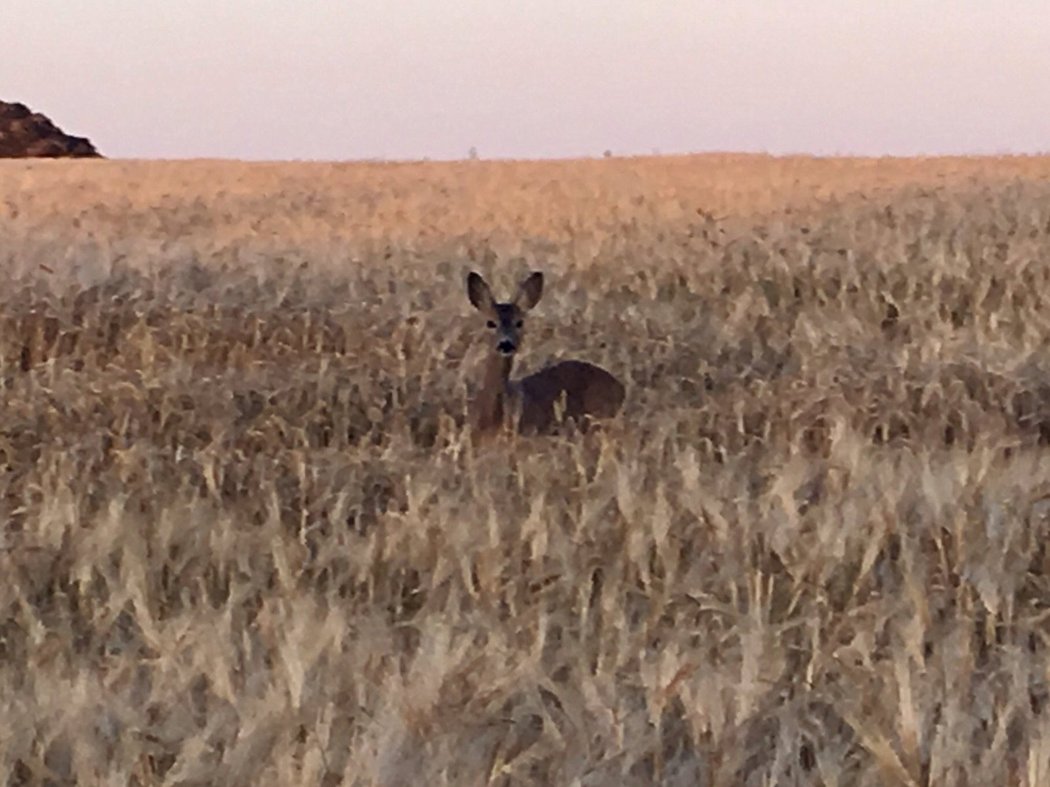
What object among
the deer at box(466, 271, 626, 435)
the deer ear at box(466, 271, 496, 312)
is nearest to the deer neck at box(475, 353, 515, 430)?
the deer at box(466, 271, 626, 435)

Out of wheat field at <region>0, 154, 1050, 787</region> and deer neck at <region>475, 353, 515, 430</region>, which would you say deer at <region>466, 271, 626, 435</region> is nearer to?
deer neck at <region>475, 353, 515, 430</region>

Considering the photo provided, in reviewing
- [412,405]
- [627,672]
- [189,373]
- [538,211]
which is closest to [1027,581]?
[627,672]

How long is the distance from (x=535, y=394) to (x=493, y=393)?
152mm

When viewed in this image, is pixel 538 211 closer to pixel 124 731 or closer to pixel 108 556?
pixel 108 556

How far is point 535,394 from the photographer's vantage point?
19.2ft

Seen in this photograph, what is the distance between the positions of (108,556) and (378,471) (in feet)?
3.66

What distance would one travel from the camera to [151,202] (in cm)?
1508

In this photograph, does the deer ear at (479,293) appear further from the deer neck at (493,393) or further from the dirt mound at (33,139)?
the dirt mound at (33,139)

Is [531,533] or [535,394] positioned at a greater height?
[531,533]

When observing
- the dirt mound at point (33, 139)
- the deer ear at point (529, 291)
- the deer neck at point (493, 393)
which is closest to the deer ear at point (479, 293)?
the deer ear at point (529, 291)

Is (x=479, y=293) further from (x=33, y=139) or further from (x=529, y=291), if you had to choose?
(x=33, y=139)

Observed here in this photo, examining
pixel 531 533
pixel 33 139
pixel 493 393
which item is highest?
pixel 531 533

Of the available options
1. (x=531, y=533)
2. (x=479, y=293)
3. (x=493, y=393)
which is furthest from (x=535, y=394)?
(x=531, y=533)

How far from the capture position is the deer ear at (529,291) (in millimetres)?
6691
